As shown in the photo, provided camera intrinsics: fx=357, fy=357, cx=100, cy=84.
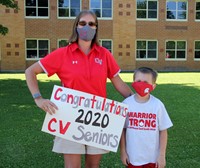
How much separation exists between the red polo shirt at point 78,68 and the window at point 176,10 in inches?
1200

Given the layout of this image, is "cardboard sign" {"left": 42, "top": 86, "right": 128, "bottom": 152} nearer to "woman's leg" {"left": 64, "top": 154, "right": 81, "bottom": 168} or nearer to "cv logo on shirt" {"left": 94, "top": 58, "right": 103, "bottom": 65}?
"woman's leg" {"left": 64, "top": 154, "right": 81, "bottom": 168}

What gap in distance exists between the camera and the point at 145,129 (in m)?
3.35

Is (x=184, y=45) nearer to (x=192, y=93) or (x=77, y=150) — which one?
(x=192, y=93)

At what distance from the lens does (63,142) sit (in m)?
3.43

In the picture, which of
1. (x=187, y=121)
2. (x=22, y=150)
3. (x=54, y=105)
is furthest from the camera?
(x=187, y=121)

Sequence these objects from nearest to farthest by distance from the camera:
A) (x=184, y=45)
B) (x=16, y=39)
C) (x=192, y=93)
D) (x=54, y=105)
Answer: (x=54, y=105) → (x=192, y=93) → (x=16, y=39) → (x=184, y=45)

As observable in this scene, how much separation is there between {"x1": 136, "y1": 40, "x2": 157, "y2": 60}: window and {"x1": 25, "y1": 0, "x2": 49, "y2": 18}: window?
28.3 feet

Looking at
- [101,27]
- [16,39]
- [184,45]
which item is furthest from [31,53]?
[184,45]

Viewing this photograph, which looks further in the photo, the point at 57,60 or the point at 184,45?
the point at 184,45

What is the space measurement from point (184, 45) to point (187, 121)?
25.4 m

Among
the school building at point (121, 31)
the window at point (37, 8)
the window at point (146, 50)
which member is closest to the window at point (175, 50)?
the school building at point (121, 31)

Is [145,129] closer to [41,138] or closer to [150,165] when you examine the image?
[150,165]

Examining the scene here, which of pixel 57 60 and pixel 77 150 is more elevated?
pixel 57 60

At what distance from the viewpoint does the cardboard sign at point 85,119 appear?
11.1 ft
